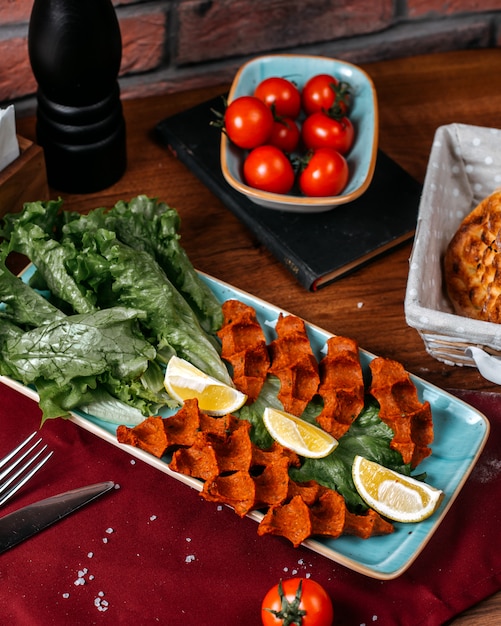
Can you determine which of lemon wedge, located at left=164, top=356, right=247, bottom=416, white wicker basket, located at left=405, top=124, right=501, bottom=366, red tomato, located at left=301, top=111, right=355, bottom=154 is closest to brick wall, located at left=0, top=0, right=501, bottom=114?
red tomato, located at left=301, top=111, right=355, bottom=154

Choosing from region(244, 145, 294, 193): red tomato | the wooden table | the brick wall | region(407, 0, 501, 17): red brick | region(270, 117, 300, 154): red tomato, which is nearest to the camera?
the wooden table

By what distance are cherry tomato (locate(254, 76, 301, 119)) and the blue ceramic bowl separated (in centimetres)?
8

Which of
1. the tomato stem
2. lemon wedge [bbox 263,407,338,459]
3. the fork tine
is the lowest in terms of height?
the fork tine

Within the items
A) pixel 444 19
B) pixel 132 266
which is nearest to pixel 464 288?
pixel 132 266

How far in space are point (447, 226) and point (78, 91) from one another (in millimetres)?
824

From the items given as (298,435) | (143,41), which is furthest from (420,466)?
(143,41)

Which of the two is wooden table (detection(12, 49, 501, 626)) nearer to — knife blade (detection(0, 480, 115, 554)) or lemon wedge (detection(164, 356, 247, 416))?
lemon wedge (detection(164, 356, 247, 416))

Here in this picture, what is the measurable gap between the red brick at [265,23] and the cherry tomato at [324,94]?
0.99 feet

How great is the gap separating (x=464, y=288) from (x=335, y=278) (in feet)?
0.94

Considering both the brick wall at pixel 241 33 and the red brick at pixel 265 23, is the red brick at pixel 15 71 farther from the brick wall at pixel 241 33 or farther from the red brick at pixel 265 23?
the red brick at pixel 265 23

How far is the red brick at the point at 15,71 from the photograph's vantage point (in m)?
1.99

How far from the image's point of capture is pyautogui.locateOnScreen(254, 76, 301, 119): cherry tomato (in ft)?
6.42

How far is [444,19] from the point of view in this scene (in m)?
2.39

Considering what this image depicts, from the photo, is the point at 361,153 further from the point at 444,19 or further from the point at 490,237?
the point at 444,19
